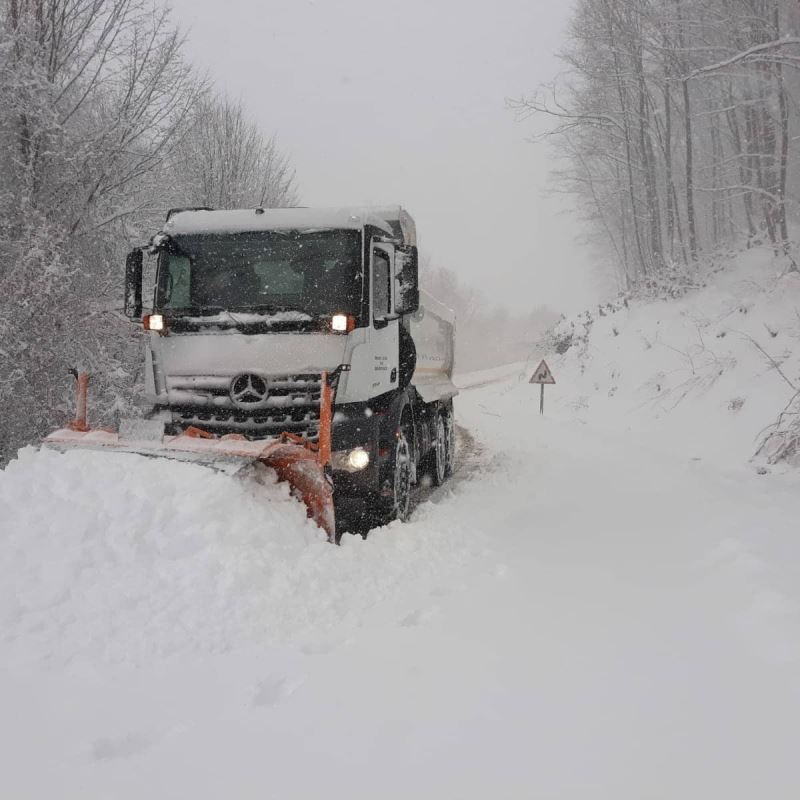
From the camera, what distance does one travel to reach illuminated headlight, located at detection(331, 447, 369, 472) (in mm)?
5445

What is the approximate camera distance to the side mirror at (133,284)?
603 centimetres

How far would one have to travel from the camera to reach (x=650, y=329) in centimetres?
1697

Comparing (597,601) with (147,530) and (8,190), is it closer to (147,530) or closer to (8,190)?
(147,530)

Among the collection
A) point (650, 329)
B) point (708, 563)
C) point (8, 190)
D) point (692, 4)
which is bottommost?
point (708, 563)

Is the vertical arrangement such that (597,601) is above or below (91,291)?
below

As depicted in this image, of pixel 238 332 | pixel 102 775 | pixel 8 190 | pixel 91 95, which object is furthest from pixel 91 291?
pixel 102 775

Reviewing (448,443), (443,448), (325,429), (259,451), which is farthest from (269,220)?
(448,443)

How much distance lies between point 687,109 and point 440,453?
14616mm

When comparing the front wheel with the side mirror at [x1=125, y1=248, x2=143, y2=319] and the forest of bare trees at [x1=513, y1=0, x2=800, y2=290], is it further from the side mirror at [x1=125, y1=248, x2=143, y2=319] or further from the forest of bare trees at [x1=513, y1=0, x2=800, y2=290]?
the forest of bare trees at [x1=513, y1=0, x2=800, y2=290]

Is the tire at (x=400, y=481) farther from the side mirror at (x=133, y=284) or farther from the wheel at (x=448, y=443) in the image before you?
the side mirror at (x=133, y=284)

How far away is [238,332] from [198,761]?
12.2ft

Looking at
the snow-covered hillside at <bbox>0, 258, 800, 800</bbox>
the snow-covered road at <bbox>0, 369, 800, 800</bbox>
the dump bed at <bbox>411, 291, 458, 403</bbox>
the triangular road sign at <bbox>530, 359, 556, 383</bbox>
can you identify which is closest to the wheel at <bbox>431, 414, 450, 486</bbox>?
the dump bed at <bbox>411, 291, 458, 403</bbox>

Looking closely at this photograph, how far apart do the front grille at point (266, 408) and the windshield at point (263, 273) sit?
0.71 meters

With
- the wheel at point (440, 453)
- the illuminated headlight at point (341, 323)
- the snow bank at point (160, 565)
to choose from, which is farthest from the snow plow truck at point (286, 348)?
the wheel at point (440, 453)
